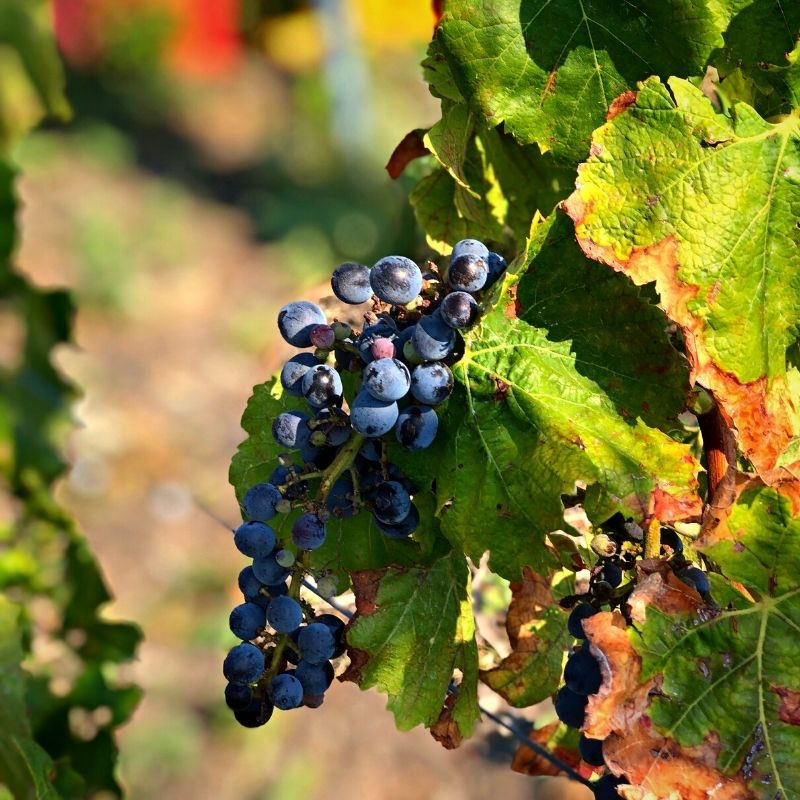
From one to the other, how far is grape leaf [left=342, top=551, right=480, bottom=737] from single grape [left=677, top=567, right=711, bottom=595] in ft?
0.85

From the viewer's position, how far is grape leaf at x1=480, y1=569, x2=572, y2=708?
131cm

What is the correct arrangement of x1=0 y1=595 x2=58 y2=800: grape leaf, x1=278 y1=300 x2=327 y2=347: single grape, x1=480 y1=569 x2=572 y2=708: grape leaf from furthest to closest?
x1=0 y1=595 x2=58 y2=800: grape leaf, x1=480 y1=569 x2=572 y2=708: grape leaf, x1=278 y1=300 x2=327 y2=347: single grape

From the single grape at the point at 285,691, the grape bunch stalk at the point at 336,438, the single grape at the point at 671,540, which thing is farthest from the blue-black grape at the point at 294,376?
the single grape at the point at 671,540

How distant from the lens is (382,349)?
109 cm

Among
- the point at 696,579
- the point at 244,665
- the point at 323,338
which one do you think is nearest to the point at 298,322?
Answer: the point at 323,338

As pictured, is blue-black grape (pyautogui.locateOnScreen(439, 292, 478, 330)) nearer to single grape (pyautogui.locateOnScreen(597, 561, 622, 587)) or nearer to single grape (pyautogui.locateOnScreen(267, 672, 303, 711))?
single grape (pyautogui.locateOnScreen(597, 561, 622, 587))

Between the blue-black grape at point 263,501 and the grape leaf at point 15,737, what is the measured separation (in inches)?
24.8

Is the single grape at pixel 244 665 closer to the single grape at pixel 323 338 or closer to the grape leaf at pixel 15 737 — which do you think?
the single grape at pixel 323 338

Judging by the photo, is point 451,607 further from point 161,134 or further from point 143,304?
point 161,134

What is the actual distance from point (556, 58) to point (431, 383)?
38 cm

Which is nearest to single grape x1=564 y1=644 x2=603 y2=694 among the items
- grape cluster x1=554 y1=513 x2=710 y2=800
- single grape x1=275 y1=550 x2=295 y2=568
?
A: grape cluster x1=554 y1=513 x2=710 y2=800

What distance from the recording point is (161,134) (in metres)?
7.84

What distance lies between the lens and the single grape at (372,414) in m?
1.07

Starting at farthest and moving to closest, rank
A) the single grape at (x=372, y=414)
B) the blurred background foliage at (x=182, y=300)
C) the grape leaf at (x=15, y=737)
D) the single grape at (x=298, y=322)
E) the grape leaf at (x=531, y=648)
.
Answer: the blurred background foliage at (x=182, y=300), the grape leaf at (x=15, y=737), the grape leaf at (x=531, y=648), the single grape at (x=298, y=322), the single grape at (x=372, y=414)
